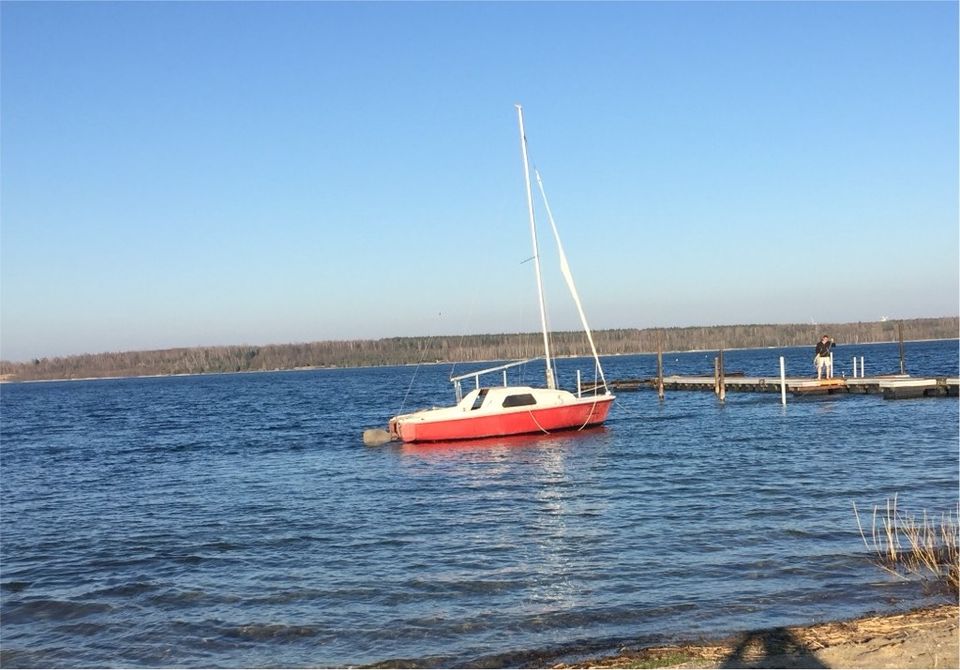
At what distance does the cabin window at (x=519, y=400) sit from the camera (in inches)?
1439

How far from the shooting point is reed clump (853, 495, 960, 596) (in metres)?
13.6

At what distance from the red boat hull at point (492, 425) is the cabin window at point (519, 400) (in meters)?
0.34

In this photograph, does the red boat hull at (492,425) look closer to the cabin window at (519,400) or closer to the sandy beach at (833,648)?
the cabin window at (519,400)

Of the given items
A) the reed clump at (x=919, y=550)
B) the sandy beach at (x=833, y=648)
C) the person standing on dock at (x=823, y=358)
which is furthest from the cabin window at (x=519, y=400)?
the sandy beach at (x=833, y=648)

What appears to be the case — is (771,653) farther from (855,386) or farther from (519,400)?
(855,386)

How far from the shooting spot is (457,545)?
18.1 meters

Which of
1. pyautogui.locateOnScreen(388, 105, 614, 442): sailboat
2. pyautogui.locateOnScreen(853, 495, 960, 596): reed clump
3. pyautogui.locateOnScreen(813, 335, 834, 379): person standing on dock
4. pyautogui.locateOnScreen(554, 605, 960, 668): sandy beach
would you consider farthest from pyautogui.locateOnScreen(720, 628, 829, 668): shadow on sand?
pyautogui.locateOnScreen(813, 335, 834, 379): person standing on dock

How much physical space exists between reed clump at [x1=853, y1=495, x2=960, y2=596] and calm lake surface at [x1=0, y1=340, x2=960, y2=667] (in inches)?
16.8

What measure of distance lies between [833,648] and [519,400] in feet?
87.6

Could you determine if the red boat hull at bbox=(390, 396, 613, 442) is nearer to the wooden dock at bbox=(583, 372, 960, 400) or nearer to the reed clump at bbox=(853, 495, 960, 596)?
the wooden dock at bbox=(583, 372, 960, 400)

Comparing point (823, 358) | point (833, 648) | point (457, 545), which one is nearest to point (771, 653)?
point (833, 648)

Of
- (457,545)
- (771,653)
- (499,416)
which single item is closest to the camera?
(771,653)

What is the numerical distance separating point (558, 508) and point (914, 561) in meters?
8.69

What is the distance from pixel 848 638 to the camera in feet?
35.0
